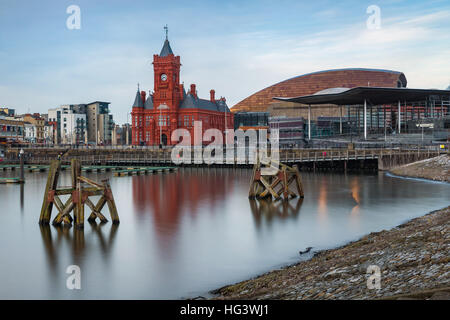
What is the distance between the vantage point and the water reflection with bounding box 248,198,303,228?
94.9ft

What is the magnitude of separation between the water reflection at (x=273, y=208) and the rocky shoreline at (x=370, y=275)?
10861 mm

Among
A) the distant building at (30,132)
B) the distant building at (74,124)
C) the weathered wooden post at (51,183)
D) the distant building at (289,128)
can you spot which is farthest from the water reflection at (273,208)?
the distant building at (74,124)

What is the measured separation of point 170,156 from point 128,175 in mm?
23676

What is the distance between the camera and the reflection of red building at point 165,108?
328ft

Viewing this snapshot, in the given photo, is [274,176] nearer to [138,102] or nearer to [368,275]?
[368,275]

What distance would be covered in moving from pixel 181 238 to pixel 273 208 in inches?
413

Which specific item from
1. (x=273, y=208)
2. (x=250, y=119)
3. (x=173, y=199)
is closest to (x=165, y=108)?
(x=250, y=119)

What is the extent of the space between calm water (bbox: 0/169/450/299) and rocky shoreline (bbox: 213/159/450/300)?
6.11ft

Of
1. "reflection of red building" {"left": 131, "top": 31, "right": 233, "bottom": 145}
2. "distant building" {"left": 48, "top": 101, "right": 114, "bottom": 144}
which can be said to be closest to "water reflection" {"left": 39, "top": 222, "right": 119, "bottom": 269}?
"reflection of red building" {"left": 131, "top": 31, "right": 233, "bottom": 145}

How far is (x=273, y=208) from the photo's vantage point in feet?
105
